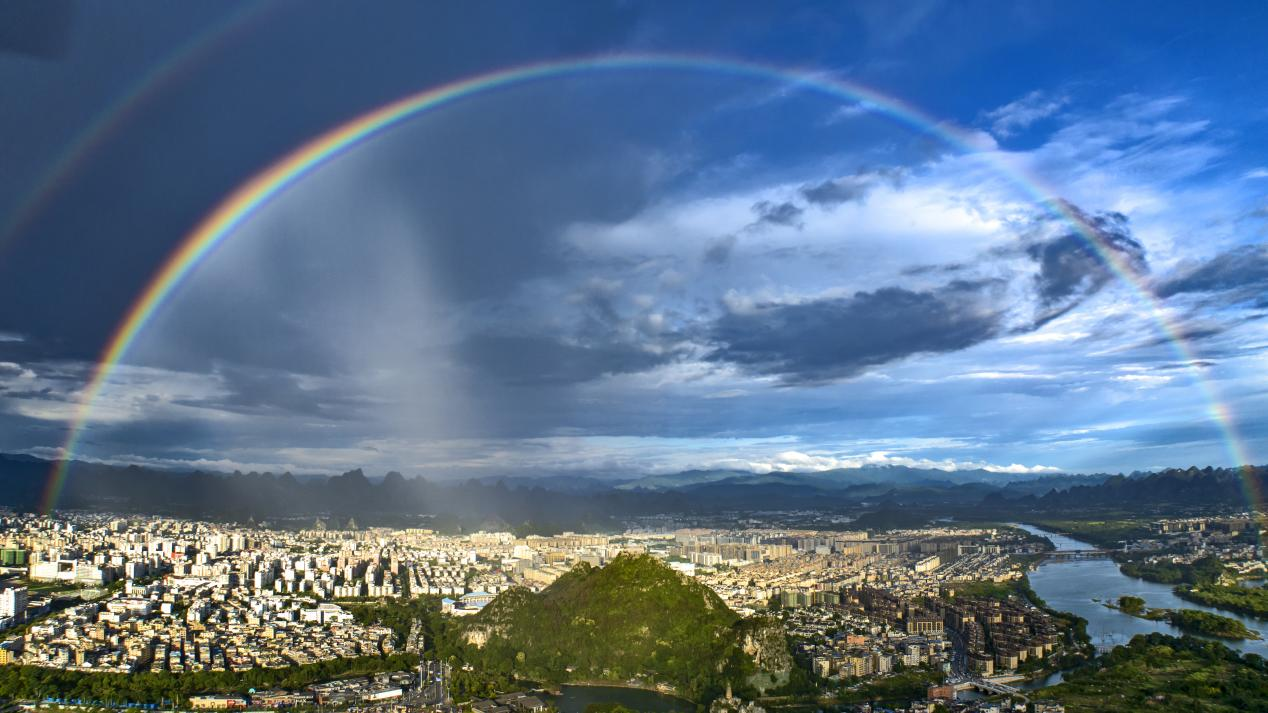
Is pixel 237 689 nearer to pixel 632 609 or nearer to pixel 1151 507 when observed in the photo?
pixel 632 609

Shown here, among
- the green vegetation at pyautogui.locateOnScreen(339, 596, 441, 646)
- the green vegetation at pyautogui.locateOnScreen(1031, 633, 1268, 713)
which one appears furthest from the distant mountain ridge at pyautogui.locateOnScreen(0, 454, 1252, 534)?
the green vegetation at pyautogui.locateOnScreen(1031, 633, 1268, 713)

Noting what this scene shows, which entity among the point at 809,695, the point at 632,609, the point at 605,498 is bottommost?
the point at 809,695

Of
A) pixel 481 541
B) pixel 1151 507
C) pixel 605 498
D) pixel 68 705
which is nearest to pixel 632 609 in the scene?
pixel 68 705

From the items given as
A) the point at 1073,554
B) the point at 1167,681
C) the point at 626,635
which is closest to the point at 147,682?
the point at 626,635

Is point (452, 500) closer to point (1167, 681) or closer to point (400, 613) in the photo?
point (400, 613)

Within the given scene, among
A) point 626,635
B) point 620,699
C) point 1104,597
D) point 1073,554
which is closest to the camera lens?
point 620,699
